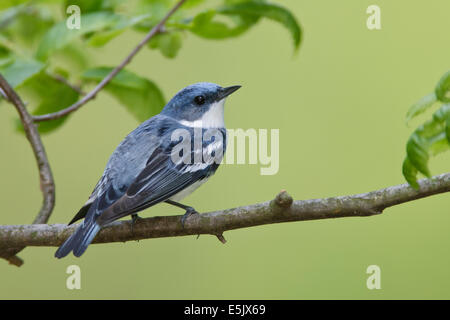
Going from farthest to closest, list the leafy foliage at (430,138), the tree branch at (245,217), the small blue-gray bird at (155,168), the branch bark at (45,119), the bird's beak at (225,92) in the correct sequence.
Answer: the bird's beak at (225,92)
the branch bark at (45,119)
the small blue-gray bird at (155,168)
the tree branch at (245,217)
the leafy foliage at (430,138)

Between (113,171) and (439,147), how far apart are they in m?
1.40

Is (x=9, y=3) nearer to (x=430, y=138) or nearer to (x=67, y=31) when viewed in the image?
(x=67, y=31)

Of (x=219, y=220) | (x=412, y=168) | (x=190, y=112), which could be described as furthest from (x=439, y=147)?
(x=190, y=112)

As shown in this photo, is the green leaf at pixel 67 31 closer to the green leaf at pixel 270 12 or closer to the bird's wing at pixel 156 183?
the green leaf at pixel 270 12

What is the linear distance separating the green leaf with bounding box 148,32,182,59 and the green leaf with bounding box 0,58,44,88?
1.54 ft

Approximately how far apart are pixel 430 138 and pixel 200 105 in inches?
63.0

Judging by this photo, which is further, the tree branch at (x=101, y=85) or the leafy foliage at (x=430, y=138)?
the tree branch at (x=101, y=85)

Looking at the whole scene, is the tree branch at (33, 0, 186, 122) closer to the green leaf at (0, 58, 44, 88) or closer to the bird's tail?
the green leaf at (0, 58, 44, 88)

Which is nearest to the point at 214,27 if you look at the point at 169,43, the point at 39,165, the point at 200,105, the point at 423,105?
the point at 169,43

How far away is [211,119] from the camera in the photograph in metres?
2.64

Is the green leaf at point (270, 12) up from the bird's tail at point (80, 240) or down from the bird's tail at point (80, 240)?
up

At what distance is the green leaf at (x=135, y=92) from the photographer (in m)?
2.16

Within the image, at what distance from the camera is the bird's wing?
76.8 inches

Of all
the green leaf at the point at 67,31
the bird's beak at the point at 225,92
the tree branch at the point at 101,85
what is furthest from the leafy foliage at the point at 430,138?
the bird's beak at the point at 225,92
